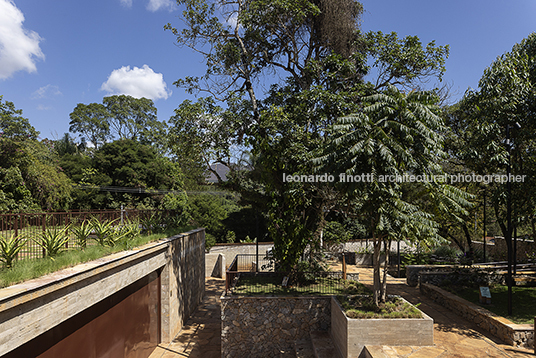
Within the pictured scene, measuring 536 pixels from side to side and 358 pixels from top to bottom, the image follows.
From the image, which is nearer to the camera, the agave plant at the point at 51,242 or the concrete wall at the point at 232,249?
the agave plant at the point at 51,242

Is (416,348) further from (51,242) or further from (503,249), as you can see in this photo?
(503,249)

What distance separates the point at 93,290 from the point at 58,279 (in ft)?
5.12

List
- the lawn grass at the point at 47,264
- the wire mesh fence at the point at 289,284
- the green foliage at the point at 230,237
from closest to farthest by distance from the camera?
the lawn grass at the point at 47,264, the wire mesh fence at the point at 289,284, the green foliage at the point at 230,237

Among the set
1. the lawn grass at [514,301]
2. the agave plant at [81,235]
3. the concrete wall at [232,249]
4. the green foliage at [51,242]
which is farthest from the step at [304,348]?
the concrete wall at [232,249]

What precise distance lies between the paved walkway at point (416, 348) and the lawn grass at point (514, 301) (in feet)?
3.15

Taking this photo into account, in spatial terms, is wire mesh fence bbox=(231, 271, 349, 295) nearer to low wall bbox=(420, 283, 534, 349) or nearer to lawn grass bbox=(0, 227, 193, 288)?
low wall bbox=(420, 283, 534, 349)

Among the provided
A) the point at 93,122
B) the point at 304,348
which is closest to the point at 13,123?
the point at 93,122

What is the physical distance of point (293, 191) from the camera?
A: 1153 centimetres

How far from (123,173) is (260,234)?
50.9 ft

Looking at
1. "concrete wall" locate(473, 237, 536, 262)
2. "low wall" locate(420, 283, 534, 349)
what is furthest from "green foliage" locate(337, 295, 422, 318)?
"concrete wall" locate(473, 237, 536, 262)

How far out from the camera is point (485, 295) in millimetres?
10906

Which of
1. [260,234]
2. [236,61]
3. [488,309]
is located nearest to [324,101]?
[236,61]

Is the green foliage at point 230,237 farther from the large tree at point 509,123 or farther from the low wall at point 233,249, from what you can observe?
the large tree at point 509,123

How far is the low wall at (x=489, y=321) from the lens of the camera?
8.52 m
